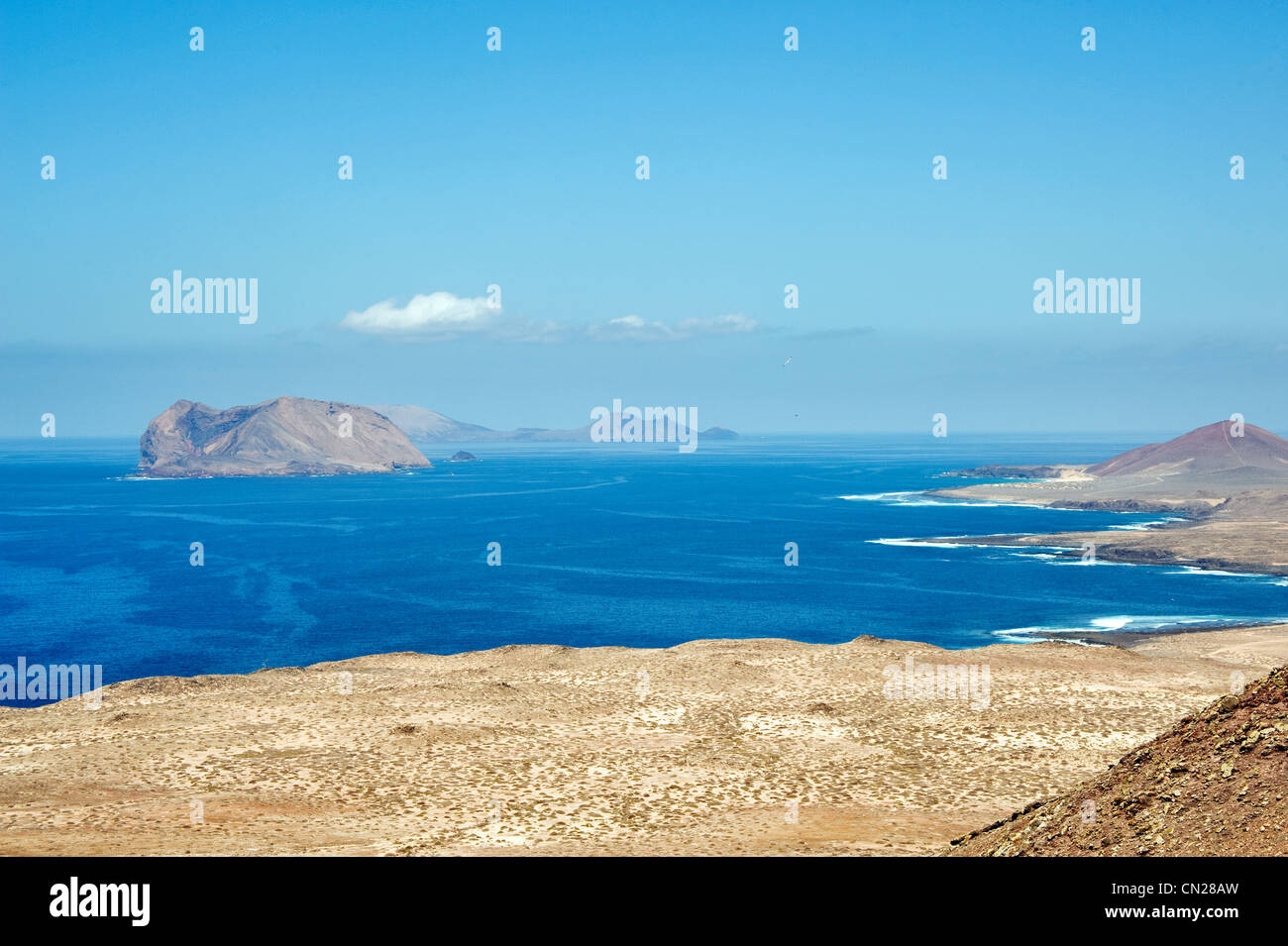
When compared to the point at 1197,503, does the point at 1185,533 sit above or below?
below

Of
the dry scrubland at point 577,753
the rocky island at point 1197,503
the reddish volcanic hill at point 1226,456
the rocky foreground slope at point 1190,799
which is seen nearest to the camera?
the rocky foreground slope at point 1190,799

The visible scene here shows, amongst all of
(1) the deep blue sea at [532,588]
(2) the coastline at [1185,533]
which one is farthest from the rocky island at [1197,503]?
(1) the deep blue sea at [532,588]

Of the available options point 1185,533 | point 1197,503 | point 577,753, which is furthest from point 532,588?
point 1197,503

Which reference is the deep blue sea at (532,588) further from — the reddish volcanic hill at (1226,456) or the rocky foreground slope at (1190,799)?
the rocky foreground slope at (1190,799)

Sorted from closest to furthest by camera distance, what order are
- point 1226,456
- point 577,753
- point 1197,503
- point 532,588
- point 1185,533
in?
point 577,753 → point 532,588 → point 1185,533 → point 1197,503 → point 1226,456

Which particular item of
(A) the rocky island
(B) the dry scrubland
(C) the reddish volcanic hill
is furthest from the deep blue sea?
(C) the reddish volcanic hill

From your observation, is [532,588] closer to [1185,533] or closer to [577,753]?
[577,753]

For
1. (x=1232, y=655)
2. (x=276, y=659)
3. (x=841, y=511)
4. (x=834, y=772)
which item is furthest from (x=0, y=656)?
(x=841, y=511)
